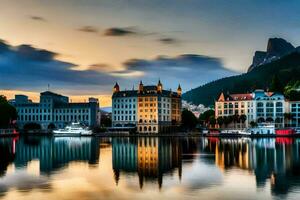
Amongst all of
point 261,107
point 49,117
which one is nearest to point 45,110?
point 49,117

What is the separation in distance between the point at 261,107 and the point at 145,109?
119 ft

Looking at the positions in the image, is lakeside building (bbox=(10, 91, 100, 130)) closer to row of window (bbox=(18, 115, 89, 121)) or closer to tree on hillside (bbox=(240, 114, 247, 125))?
row of window (bbox=(18, 115, 89, 121))

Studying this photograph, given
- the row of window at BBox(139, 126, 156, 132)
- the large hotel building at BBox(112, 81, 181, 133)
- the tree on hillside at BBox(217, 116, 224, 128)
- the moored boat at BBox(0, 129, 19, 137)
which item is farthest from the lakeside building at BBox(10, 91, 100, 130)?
the tree on hillside at BBox(217, 116, 224, 128)

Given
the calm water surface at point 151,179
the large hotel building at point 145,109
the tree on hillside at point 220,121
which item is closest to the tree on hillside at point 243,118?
the tree on hillside at point 220,121

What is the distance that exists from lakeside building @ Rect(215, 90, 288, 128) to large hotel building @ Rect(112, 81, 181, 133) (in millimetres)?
19562

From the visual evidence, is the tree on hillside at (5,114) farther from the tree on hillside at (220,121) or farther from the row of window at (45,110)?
the tree on hillside at (220,121)

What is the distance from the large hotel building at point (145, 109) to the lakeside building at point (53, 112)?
1107cm

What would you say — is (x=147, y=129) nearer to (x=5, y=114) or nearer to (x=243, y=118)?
(x=243, y=118)

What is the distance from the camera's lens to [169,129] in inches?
6289

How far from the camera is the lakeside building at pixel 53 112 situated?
549ft

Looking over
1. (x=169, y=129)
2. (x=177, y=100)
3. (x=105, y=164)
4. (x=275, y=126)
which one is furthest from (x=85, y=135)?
(x=105, y=164)

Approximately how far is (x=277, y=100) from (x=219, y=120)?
18.9 meters

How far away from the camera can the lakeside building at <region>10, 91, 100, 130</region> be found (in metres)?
167

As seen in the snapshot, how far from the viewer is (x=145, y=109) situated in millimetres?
157000
